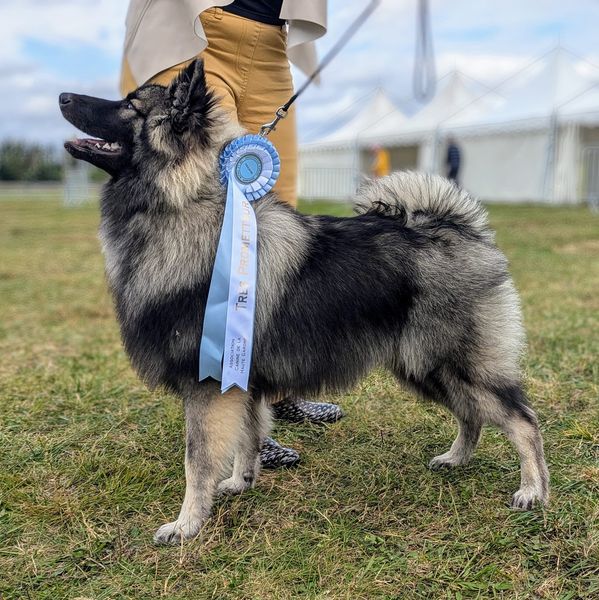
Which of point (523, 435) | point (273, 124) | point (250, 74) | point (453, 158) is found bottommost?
point (523, 435)

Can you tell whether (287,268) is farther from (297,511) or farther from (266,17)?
(266,17)

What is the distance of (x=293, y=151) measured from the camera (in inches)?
113

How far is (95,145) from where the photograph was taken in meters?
2.17

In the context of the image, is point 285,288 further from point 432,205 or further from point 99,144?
point 99,144

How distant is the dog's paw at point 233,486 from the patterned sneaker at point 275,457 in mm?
163

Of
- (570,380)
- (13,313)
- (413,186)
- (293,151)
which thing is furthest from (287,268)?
(13,313)

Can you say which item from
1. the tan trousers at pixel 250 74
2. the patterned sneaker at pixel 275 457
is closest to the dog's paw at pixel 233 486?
the patterned sneaker at pixel 275 457

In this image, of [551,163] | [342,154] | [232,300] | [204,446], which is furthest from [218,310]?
[342,154]

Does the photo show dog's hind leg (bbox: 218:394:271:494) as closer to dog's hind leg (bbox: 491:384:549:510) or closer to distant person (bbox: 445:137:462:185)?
dog's hind leg (bbox: 491:384:549:510)

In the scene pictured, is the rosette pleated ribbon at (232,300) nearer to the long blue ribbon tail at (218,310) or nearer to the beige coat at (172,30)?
the long blue ribbon tail at (218,310)

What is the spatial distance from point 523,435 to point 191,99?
1.71m

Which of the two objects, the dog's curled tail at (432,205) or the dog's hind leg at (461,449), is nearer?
the dog's curled tail at (432,205)

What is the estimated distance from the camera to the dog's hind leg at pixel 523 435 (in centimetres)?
232

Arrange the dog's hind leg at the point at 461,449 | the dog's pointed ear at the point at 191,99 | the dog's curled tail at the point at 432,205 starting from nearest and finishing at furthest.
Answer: the dog's pointed ear at the point at 191,99
the dog's curled tail at the point at 432,205
the dog's hind leg at the point at 461,449
